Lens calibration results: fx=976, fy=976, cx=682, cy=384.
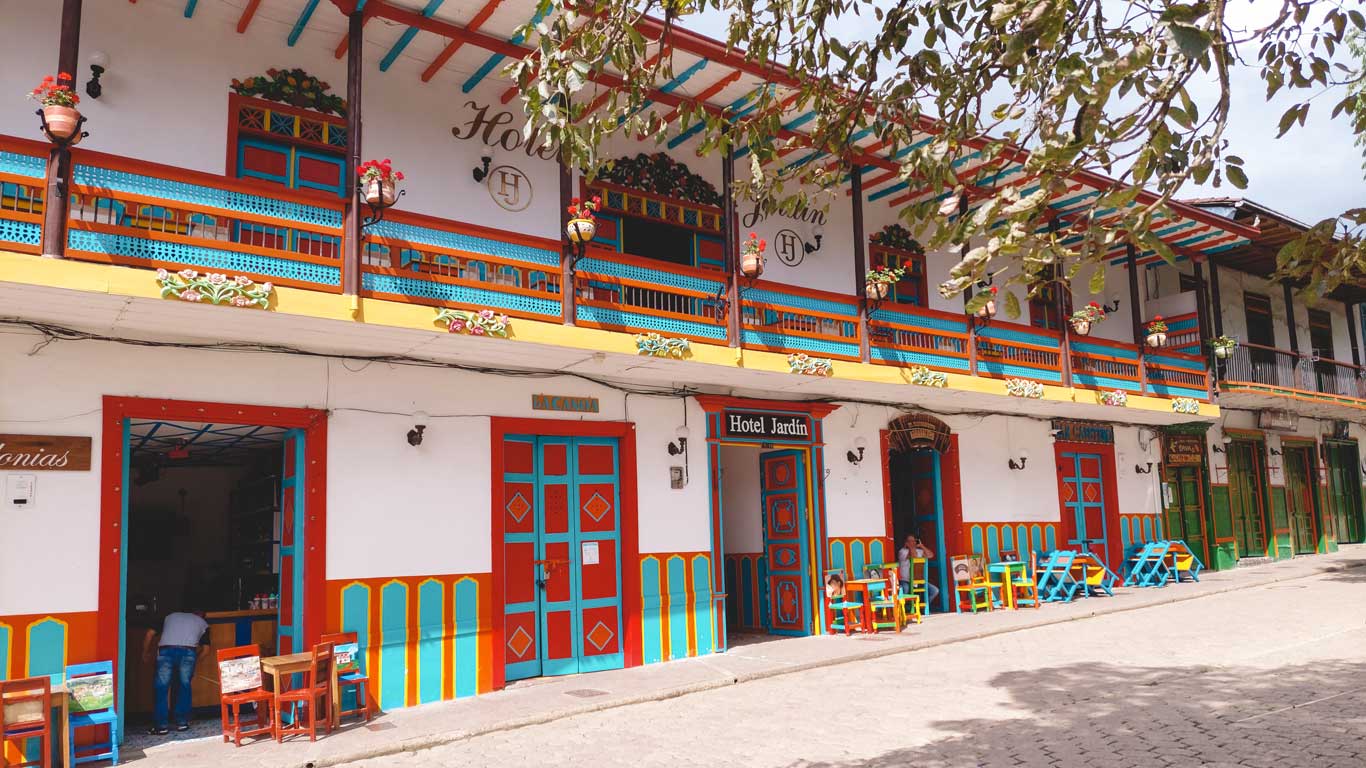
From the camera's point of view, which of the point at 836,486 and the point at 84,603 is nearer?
the point at 84,603

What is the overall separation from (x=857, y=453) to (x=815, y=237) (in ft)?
10.7

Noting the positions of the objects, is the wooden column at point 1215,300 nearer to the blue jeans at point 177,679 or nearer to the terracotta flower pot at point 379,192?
the terracotta flower pot at point 379,192

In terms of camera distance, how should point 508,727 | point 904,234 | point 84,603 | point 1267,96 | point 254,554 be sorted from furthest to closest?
point 904,234 → point 254,554 → point 508,727 → point 84,603 → point 1267,96

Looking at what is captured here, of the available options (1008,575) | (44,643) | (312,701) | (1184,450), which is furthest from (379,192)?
(1184,450)

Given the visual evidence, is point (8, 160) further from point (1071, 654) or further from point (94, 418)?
point (1071, 654)

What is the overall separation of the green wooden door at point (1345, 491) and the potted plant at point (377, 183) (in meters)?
24.4

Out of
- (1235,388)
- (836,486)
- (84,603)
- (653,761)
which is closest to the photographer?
(653,761)

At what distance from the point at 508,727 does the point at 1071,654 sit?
6.42 meters

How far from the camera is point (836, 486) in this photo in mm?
13938

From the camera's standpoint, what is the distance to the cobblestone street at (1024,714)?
6.76m

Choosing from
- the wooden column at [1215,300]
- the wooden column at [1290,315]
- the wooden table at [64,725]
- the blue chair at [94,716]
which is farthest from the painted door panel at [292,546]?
the wooden column at [1290,315]

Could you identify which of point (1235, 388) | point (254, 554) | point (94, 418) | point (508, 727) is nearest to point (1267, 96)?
point (508, 727)

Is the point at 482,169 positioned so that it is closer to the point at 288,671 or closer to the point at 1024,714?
the point at 288,671

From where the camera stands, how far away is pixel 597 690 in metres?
10.0
